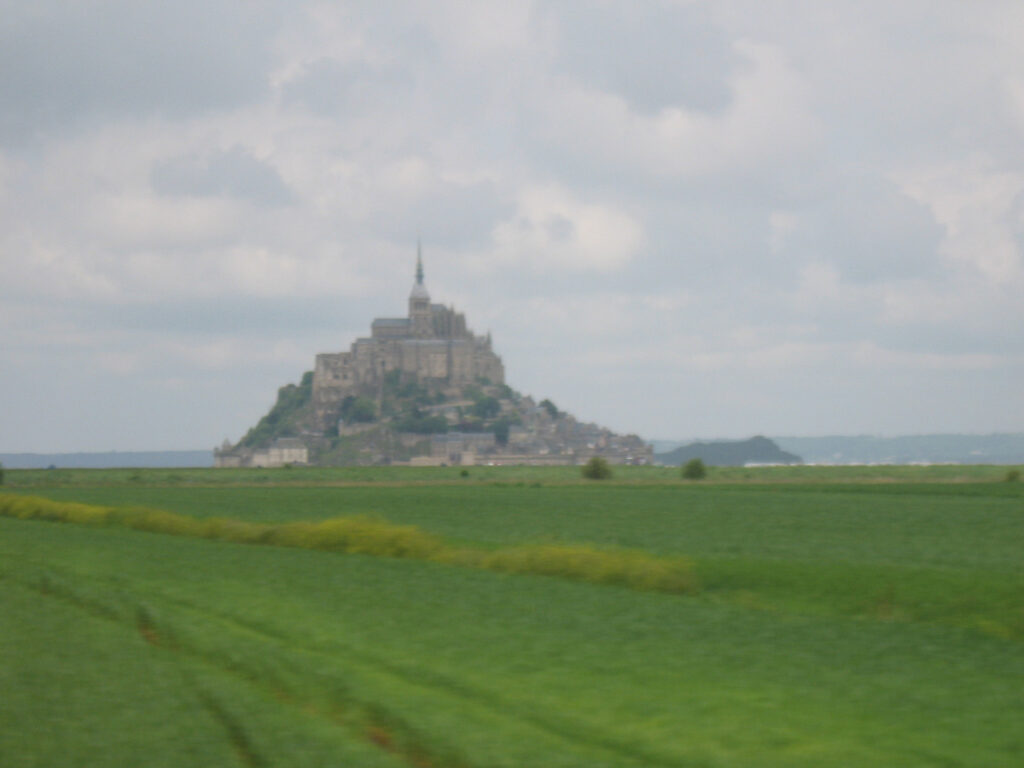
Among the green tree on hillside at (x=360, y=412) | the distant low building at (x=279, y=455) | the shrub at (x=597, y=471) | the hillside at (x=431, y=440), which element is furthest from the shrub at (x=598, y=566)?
the green tree on hillside at (x=360, y=412)

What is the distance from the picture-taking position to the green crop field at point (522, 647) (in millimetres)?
10312

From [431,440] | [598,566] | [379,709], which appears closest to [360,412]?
[431,440]

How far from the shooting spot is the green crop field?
10.3 metres

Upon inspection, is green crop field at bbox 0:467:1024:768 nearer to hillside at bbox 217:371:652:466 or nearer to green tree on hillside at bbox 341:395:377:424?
hillside at bbox 217:371:652:466

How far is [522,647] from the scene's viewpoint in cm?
1462

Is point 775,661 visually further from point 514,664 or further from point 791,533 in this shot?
point 791,533

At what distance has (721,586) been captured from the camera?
845 inches

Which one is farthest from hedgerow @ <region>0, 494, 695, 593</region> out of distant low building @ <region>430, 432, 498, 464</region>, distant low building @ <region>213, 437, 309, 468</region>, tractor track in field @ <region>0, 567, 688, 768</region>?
distant low building @ <region>213, 437, 309, 468</region>

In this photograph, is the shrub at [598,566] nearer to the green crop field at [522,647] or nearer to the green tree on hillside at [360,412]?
the green crop field at [522,647]

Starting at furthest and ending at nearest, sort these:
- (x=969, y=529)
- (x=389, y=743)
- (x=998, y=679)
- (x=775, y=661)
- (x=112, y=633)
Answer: (x=969, y=529) → (x=112, y=633) → (x=775, y=661) → (x=998, y=679) → (x=389, y=743)

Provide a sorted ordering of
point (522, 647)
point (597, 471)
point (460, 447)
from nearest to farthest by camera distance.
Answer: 1. point (522, 647)
2. point (597, 471)
3. point (460, 447)

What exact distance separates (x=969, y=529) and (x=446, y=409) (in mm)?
171385

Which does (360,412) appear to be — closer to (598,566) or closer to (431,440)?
(431,440)

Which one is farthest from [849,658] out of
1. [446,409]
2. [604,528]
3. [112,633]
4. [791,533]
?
[446,409]
